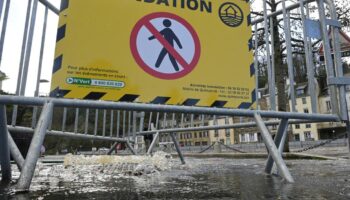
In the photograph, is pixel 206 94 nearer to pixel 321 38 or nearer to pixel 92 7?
pixel 92 7

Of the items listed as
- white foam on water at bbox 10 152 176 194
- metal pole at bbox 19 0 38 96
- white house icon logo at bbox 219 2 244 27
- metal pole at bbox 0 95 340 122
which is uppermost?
white house icon logo at bbox 219 2 244 27

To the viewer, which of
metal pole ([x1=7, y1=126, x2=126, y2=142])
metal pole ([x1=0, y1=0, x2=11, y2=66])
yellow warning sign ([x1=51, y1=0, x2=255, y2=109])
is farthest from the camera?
metal pole ([x1=7, y1=126, x2=126, y2=142])

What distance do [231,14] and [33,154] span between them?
2197mm

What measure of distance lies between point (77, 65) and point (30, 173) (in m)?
0.89

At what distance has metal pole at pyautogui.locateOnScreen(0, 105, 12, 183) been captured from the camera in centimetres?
242

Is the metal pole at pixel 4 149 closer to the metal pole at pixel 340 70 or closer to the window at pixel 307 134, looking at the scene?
the metal pole at pixel 340 70

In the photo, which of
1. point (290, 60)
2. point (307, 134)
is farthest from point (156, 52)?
point (307, 134)

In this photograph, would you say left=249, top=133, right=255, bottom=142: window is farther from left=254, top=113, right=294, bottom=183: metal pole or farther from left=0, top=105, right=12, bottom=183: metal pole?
left=0, top=105, right=12, bottom=183: metal pole

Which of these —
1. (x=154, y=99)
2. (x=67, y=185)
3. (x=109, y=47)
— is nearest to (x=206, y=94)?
(x=154, y=99)

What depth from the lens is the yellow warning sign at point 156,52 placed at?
2.69m

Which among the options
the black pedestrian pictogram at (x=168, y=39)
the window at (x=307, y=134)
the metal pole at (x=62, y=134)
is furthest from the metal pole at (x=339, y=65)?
the window at (x=307, y=134)

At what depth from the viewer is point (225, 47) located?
10.8 ft

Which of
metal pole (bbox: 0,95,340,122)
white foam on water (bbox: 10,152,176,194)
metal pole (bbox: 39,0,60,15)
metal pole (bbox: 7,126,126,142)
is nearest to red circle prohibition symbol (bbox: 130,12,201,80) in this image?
metal pole (bbox: 0,95,340,122)

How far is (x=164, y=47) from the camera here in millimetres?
3016
